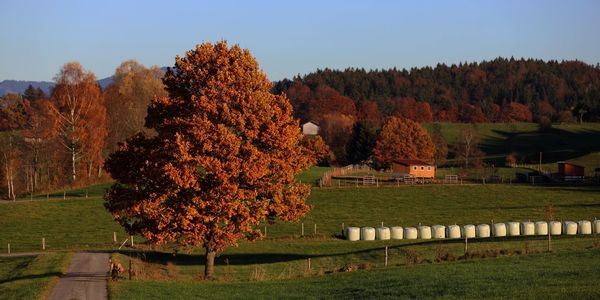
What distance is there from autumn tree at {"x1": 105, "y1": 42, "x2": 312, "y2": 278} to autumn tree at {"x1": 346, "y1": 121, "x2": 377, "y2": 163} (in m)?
112

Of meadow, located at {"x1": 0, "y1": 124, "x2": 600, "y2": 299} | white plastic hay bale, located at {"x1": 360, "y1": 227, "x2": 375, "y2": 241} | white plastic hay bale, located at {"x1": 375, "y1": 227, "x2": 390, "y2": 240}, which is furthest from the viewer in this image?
white plastic hay bale, located at {"x1": 375, "y1": 227, "x2": 390, "y2": 240}

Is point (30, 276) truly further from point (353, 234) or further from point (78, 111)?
point (78, 111)

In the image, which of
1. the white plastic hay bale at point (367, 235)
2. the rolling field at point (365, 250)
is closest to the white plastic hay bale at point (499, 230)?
the rolling field at point (365, 250)

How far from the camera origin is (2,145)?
349ft

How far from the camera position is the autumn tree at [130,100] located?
114m

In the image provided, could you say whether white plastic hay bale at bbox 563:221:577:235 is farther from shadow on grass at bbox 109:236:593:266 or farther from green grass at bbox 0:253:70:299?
green grass at bbox 0:253:70:299

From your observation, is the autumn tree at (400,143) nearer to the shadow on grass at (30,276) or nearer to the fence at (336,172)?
the fence at (336,172)

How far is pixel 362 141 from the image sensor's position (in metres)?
154

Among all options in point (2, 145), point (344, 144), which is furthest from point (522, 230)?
point (344, 144)

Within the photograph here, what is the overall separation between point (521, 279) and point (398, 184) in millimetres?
66035

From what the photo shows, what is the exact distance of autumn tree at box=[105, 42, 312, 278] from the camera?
126ft

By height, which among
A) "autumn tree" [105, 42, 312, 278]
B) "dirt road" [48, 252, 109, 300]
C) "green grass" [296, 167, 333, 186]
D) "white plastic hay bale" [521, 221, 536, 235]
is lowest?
"white plastic hay bale" [521, 221, 536, 235]

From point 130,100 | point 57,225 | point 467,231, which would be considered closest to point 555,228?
point 467,231

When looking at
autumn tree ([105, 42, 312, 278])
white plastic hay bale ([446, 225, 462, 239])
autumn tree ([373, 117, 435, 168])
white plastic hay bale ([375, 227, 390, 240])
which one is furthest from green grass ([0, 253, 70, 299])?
autumn tree ([373, 117, 435, 168])
